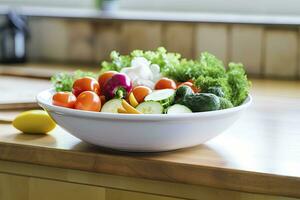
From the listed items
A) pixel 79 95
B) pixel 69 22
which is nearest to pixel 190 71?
pixel 79 95

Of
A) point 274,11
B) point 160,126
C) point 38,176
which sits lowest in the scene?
point 38,176

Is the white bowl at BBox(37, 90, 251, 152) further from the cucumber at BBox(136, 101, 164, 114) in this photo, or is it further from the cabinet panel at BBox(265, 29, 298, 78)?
the cabinet panel at BBox(265, 29, 298, 78)

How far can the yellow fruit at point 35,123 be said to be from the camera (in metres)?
1.26

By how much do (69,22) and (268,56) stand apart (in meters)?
0.75

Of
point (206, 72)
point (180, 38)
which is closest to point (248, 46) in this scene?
point (180, 38)

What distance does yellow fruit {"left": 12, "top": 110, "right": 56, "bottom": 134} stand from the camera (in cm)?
126

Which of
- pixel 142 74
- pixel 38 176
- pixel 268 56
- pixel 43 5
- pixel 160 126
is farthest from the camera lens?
pixel 43 5

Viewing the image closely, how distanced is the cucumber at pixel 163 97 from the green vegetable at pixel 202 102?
3 cm

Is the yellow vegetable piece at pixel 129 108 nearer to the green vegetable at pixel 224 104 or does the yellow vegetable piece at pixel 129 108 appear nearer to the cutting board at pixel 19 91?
the green vegetable at pixel 224 104

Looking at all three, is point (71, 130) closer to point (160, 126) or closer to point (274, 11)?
point (160, 126)

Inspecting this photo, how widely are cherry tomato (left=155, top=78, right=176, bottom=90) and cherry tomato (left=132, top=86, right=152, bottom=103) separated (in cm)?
8

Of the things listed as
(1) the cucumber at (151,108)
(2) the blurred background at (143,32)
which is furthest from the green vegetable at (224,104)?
(2) the blurred background at (143,32)

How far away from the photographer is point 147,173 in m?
1.09

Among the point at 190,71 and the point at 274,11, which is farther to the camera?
the point at 274,11
